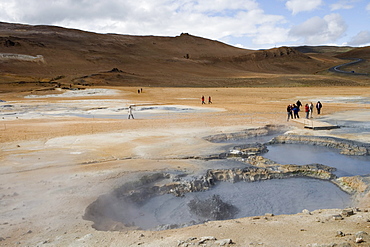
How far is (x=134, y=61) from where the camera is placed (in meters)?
79.9

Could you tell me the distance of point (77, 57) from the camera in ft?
257

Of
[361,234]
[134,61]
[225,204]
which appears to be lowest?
[225,204]

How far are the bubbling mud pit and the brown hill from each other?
4541 centimetres

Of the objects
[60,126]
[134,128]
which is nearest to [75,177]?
[134,128]

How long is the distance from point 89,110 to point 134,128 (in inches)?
425

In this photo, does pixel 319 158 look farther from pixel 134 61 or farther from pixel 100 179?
pixel 134 61

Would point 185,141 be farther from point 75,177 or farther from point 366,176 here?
point 366,176

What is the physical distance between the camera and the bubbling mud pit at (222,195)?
25.8 ft

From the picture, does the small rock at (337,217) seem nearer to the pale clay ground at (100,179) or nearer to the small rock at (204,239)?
the pale clay ground at (100,179)

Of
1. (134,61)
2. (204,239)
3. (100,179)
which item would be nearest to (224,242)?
(204,239)

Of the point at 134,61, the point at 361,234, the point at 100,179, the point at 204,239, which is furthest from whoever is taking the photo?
the point at 134,61

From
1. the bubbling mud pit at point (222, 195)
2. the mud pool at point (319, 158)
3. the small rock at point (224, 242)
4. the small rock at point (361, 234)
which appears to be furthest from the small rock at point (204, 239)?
the mud pool at point (319, 158)

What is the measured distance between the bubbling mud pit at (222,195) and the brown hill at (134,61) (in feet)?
149

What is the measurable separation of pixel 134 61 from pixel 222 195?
240 ft
